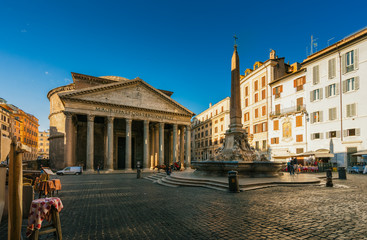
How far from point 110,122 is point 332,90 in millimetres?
27467

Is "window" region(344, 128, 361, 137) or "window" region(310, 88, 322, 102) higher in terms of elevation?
"window" region(310, 88, 322, 102)

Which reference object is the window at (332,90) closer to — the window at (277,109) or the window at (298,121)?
the window at (298,121)

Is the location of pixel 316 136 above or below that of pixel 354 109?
below

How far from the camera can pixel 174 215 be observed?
6098 millimetres

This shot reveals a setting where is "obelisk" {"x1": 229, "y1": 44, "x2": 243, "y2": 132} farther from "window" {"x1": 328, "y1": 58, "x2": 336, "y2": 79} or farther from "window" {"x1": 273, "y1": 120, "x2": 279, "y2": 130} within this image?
"window" {"x1": 273, "y1": 120, "x2": 279, "y2": 130}

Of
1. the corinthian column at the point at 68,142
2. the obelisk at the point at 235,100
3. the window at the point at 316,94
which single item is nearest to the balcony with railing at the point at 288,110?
the window at the point at 316,94

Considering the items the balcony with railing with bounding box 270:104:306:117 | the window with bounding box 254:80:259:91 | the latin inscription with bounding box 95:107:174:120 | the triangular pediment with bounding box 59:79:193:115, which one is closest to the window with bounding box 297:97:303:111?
the balcony with railing with bounding box 270:104:306:117

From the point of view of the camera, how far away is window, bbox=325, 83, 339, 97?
25.2 m

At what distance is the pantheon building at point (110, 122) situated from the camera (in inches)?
1067

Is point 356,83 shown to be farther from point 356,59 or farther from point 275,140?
point 275,140

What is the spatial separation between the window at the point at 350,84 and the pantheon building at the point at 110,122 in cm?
2001

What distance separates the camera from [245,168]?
12703 millimetres

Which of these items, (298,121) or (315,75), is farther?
(298,121)

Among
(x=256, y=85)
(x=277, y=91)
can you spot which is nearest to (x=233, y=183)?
(x=277, y=91)
